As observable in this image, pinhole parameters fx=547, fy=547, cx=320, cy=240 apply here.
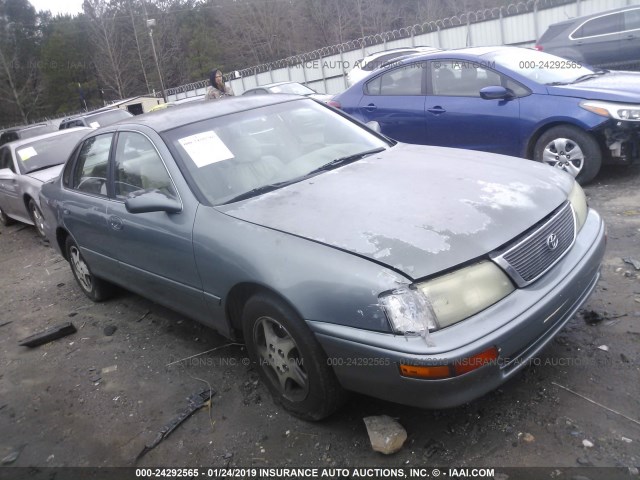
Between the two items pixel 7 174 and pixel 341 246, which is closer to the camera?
pixel 341 246

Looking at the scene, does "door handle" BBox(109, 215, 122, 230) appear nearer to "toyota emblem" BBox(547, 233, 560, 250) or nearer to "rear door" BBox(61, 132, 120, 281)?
"rear door" BBox(61, 132, 120, 281)

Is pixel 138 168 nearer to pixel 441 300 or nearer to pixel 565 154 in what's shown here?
pixel 441 300

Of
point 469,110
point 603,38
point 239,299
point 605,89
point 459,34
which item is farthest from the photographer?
point 459,34

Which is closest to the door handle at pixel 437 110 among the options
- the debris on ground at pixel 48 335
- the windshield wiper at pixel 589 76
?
the windshield wiper at pixel 589 76

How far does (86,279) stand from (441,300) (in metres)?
3.88

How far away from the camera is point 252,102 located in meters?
3.99

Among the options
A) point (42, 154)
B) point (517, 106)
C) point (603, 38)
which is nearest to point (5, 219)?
point (42, 154)

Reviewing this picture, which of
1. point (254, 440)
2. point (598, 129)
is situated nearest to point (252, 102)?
point (254, 440)

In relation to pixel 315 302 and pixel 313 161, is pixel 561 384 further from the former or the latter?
pixel 313 161

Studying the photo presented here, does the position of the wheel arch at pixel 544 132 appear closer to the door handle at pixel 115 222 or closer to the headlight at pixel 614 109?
the headlight at pixel 614 109

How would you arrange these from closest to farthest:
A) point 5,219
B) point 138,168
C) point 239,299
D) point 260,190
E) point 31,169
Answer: point 239,299 → point 260,190 → point 138,168 → point 31,169 → point 5,219

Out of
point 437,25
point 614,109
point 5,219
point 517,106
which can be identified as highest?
point 437,25

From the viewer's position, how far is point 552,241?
2.68 m

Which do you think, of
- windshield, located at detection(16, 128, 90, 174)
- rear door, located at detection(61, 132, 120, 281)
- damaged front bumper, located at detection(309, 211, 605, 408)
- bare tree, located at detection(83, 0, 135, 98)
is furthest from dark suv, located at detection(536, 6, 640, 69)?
bare tree, located at detection(83, 0, 135, 98)
